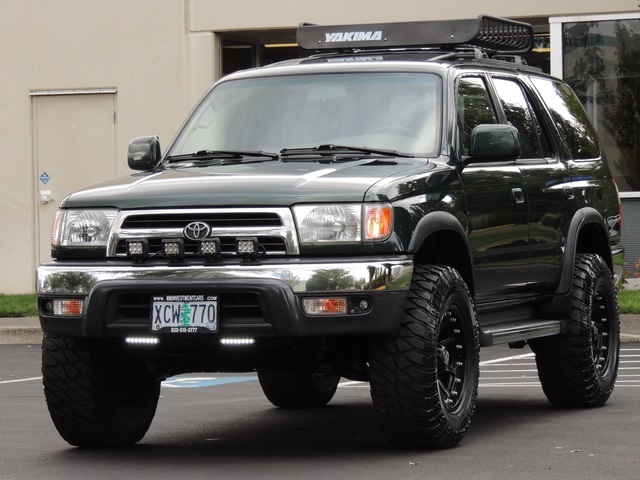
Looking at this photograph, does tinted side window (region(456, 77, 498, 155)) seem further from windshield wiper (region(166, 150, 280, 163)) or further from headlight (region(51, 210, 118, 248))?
headlight (region(51, 210, 118, 248))

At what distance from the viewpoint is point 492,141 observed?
8.08 metres

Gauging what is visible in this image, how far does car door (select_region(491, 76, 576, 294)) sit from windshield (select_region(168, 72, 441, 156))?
0.88 metres

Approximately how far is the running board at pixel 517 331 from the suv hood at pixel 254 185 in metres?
1.06

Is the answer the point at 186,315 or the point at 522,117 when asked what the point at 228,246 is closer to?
the point at 186,315

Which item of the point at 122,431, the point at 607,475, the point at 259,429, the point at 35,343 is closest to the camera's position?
the point at 607,475

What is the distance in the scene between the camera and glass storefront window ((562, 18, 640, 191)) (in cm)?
1934

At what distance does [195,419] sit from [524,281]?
2082 mm

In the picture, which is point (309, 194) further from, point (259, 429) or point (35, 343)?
point (35, 343)

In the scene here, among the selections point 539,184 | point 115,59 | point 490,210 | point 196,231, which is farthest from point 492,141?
point 115,59

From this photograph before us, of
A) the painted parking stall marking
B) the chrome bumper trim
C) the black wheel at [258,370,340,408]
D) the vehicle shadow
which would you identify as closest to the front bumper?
the chrome bumper trim

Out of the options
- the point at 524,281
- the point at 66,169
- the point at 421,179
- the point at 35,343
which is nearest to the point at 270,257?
the point at 421,179

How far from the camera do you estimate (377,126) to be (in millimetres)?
8320

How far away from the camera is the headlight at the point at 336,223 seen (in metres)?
Answer: 7.08

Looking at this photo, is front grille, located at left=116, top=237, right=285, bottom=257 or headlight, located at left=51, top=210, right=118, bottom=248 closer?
front grille, located at left=116, top=237, right=285, bottom=257
